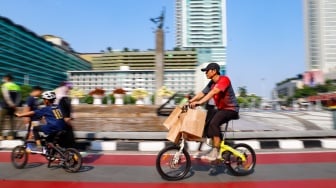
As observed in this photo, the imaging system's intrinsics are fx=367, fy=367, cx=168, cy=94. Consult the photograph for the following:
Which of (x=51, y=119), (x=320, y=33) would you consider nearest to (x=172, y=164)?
(x=51, y=119)

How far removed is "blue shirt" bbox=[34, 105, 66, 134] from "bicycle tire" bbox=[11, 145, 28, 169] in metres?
0.65

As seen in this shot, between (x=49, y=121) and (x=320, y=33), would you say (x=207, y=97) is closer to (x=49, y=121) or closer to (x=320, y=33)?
(x=49, y=121)

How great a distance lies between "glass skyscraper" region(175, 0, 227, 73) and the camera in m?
116

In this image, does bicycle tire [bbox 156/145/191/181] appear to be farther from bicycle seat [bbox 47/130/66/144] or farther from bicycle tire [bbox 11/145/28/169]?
bicycle tire [bbox 11/145/28/169]

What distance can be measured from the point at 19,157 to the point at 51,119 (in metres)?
0.97

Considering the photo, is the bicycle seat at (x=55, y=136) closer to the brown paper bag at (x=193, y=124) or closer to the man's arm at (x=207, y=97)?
the brown paper bag at (x=193, y=124)

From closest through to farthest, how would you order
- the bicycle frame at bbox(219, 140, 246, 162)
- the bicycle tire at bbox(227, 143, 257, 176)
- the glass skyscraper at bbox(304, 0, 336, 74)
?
the bicycle frame at bbox(219, 140, 246, 162) < the bicycle tire at bbox(227, 143, 257, 176) < the glass skyscraper at bbox(304, 0, 336, 74)

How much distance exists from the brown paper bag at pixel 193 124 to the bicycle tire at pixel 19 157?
2924 mm

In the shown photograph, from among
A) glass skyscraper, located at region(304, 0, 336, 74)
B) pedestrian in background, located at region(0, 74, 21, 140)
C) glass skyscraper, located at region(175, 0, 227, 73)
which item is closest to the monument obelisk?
pedestrian in background, located at region(0, 74, 21, 140)

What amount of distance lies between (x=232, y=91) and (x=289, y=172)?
1.68m

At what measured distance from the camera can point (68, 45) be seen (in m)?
162

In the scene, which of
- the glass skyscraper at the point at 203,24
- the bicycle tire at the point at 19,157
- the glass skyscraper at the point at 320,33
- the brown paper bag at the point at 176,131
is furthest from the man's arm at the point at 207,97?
the glass skyscraper at the point at 320,33

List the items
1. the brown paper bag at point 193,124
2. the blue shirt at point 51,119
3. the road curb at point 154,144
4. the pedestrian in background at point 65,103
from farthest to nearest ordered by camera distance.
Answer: the road curb at point 154,144, the pedestrian in background at point 65,103, the blue shirt at point 51,119, the brown paper bag at point 193,124

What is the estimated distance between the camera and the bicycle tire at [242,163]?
582 centimetres
